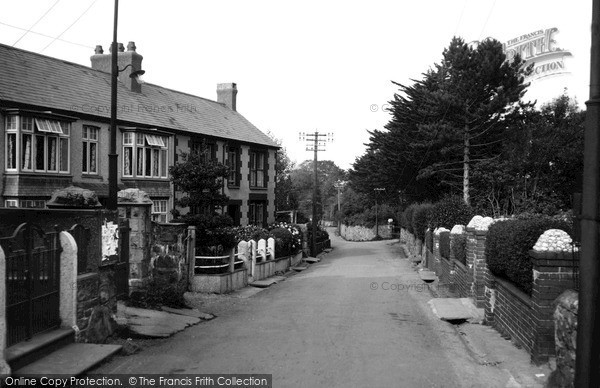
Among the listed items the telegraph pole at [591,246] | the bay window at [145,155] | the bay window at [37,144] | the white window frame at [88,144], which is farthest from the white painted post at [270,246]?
the telegraph pole at [591,246]

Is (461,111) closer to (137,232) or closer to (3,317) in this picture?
(137,232)

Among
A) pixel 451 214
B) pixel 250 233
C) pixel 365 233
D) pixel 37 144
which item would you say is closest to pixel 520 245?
pixel 37 144

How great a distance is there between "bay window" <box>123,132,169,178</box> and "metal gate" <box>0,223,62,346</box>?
16.5 m

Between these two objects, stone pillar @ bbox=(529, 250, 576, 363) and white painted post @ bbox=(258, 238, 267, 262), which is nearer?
stone pillar @ bbox=(529, 250, 576, 363)

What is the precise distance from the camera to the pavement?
288 inches

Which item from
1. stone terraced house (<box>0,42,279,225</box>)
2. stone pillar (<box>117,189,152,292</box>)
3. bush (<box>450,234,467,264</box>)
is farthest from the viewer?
stone terraced house (<box>0,42,279,225</box>)

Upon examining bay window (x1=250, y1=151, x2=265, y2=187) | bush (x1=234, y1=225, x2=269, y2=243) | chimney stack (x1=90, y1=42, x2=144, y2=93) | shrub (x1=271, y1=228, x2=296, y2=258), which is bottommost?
shrub (x1=271, y1=228, x2=296, y2=258)

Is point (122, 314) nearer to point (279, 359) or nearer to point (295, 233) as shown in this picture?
point (279, 359)

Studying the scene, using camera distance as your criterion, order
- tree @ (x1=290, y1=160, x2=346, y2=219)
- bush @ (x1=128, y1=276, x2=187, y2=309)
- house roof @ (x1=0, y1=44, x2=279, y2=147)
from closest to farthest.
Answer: bush @ (x1=128, y1=276, x2=187, y2=309) < house roof @ (x1=0, y1=44, x2=279, y2=147) < tree @ (x1=290, y1=160, x2=346, y2=219)

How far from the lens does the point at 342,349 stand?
353 inches

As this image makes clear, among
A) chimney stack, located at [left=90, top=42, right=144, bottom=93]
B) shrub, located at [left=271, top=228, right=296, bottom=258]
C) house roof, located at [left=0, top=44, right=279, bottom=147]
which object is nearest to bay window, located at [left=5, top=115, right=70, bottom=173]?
house roof, located at [left=0, top=44, right=279, bottom=147]

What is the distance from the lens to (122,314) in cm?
1081

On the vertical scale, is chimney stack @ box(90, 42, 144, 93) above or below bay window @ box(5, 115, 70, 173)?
above

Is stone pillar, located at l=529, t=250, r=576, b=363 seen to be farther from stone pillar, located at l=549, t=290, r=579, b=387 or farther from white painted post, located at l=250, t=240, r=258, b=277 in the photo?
white painted post, located at l=250, t=240, r=258, b=277
